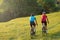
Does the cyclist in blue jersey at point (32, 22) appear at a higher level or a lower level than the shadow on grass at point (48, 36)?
higher

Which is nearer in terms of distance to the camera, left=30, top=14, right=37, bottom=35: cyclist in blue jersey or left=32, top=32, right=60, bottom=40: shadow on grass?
left=32, top=32, right=60, bottom=40: shadow on grass

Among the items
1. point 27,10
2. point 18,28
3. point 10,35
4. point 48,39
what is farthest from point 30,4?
point 48,39

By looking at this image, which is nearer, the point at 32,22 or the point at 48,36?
the point at 32,22

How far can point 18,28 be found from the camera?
27156mm

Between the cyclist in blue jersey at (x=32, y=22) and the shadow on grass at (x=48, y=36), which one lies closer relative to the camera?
the shadow on grass at (x=48, y=36)

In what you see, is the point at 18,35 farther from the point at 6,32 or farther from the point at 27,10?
the point at 27,10

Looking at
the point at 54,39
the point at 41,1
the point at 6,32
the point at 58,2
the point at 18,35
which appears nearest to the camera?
the point at 54,39

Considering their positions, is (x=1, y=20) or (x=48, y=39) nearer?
(x=48, y=39)

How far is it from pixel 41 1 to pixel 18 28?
12398mm

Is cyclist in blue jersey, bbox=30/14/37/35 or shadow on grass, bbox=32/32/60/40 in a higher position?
cyclist in blue jersey, bbox=30/14/37/35

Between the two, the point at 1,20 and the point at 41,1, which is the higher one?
the point at 41,1

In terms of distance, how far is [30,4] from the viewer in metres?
39.3

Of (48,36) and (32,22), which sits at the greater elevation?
(32,22)

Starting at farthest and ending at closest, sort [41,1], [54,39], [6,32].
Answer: [41,1] < [6,32] < [54,39]
